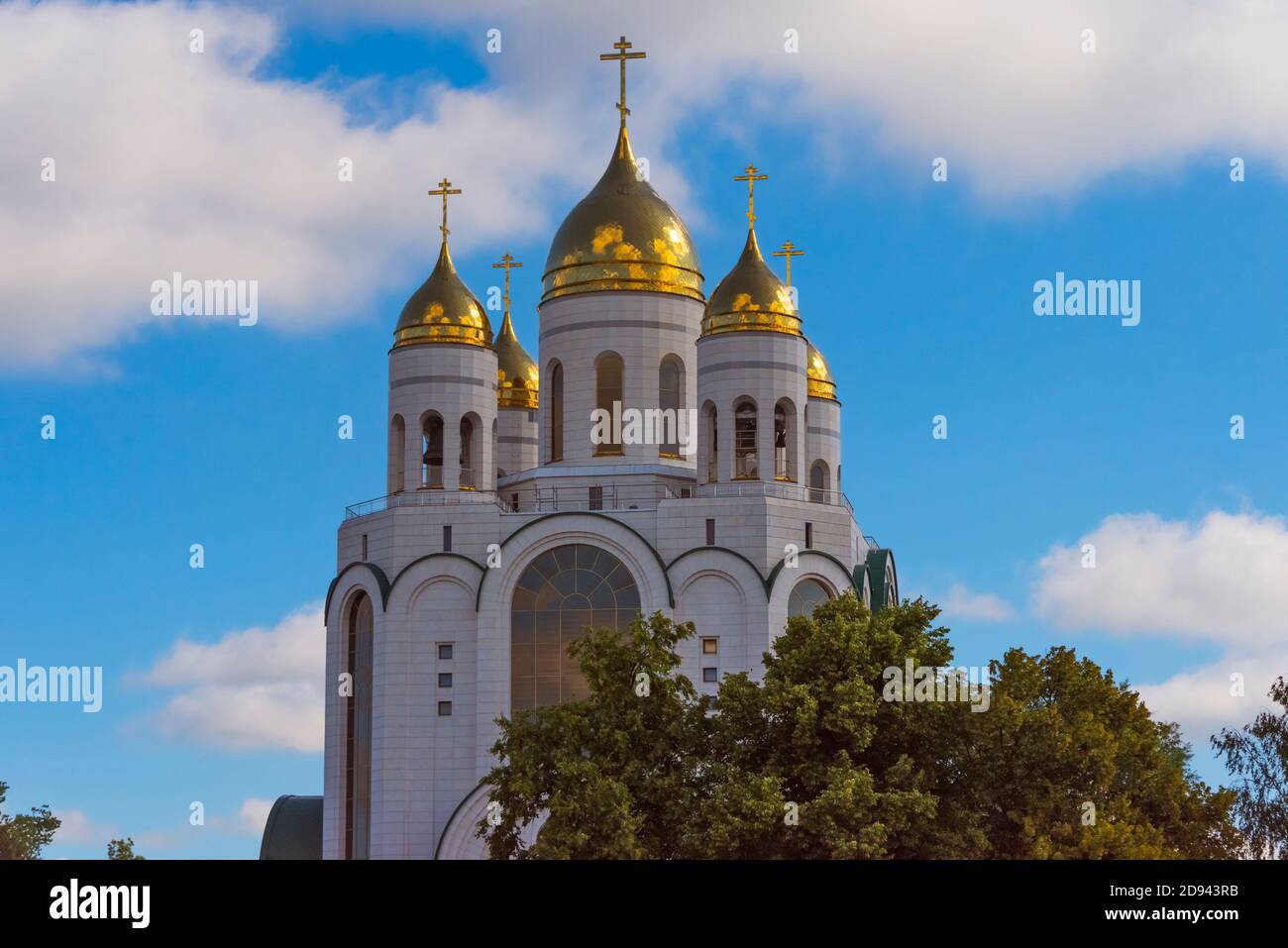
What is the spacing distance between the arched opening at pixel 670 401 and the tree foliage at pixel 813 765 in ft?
41.1

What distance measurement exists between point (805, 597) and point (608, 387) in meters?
7.21

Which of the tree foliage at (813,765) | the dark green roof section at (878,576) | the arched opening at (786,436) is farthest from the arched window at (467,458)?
the tree foliage at (813,765)

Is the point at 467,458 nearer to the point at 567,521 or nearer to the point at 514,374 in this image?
the point at 567,521

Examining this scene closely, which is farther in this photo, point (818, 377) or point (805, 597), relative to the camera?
point (818, 377)

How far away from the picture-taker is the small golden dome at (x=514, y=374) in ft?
184

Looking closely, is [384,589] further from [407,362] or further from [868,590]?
[868,590]

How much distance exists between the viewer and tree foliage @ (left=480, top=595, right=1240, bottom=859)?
33656 millimetres

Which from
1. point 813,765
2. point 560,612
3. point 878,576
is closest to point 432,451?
point 560,612

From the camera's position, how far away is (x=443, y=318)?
4862 centimetres

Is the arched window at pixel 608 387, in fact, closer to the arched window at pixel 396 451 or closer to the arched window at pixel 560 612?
the arched window at pixel 560 612

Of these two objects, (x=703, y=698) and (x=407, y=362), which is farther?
→ (x=407, y=362)

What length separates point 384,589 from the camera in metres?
46.9

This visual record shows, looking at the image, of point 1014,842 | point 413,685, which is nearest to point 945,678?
point 1014,842
